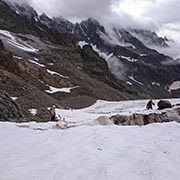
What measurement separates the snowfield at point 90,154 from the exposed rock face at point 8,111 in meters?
2.87

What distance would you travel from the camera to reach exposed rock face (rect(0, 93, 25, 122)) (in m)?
16.4

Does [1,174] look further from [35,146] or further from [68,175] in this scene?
[35,146]

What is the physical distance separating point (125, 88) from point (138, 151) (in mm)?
120499

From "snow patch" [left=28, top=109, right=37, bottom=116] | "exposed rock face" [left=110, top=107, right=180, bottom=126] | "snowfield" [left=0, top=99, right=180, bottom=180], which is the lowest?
"snowfield" [left=0, top=99, right=180, bottom=180]

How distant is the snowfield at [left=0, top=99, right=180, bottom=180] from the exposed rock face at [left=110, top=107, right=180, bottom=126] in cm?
851

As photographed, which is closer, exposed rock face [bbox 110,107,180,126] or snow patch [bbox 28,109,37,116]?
exposed rock face [bbox 110,107,180,126]

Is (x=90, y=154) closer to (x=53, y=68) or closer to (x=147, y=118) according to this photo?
(x=147, y=118)

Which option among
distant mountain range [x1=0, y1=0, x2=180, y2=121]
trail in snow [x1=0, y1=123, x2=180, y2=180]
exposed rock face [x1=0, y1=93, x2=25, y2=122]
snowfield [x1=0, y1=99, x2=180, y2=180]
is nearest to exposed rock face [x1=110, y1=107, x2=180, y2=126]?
exposed rock face [x1=0, y1=93, x2=25, y2=122]

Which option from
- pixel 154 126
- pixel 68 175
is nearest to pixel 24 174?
pixel 68 175

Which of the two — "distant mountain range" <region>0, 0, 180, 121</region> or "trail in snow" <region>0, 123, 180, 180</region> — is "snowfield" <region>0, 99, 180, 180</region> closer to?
"trail in snow" <region>0, 123, 180, 180</region>

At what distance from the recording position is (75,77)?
88.8 m

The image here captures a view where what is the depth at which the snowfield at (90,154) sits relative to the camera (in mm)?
7582

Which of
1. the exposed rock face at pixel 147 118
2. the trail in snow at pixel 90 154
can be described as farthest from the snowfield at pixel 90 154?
the exposed rock face at pixel 147 118

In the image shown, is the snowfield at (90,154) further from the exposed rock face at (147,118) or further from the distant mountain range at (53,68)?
the distant mountain range at (53,68)
